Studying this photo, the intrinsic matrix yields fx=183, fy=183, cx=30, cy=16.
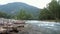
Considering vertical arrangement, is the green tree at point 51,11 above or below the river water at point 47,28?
above

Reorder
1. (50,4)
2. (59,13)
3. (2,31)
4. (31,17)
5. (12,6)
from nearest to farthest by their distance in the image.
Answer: (2,31)
(59,13)
(50,4)
(31,17)
(12,6)

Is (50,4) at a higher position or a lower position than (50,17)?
higher

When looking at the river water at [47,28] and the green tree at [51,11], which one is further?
the green tree at [51,11]

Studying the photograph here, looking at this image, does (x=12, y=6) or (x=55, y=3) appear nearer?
(x=55, y=3)

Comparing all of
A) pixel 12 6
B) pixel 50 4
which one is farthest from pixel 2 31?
pixel 12 6

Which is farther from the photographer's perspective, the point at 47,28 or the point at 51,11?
the point at 51,11

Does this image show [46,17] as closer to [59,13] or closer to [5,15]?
[59,13]

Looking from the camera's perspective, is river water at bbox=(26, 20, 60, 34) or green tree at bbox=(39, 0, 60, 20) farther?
green tree at bbox=(39, 0, 60, 20)

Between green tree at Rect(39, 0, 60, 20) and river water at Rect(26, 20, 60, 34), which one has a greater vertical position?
green tree at Rect(39, 0, 60, 20)

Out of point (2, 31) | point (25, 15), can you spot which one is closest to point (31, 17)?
point (25, 15)

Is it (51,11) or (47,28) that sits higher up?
(51,11)

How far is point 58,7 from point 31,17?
11655 mm

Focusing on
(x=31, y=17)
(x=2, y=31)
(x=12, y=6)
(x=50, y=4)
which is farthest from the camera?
(x=12, y=6)

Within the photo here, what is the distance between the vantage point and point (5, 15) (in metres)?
53.2
